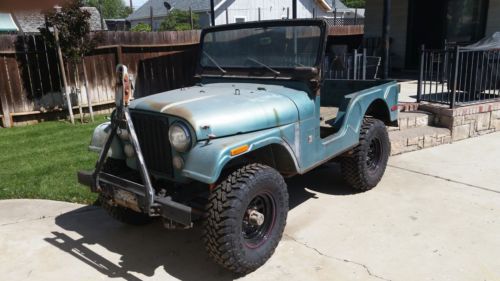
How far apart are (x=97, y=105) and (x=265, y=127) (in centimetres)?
743

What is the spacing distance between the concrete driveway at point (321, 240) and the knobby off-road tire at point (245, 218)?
8.4 inches

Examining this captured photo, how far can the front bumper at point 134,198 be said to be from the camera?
304 centimetres

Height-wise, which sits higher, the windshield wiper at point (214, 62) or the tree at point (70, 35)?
the tree at point (70, 35)

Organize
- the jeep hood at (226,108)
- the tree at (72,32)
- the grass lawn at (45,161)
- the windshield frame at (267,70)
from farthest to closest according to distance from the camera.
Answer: the tree at (72,32) → the grass lawn at (45,161) → the windshield frame at (267,70) → the jeep hood at (226,108)

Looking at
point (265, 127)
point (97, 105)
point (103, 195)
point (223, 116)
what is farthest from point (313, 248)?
point (97, 105)

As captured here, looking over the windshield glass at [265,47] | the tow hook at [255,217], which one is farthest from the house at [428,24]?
the tow hook at [255,217]

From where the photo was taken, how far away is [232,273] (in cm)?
340

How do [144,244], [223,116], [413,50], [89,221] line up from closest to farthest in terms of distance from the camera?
[223,116] < [144,244] < [89,221] < [413,50]

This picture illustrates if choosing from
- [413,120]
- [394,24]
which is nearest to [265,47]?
[413,120]

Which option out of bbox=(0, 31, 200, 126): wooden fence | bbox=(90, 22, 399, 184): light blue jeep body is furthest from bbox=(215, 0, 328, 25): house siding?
bbox=(90, 22, 399, 184): light blue jeep body

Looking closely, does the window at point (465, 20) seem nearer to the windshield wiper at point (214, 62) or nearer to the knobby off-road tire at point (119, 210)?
the windshield wiper at point (214, 62)

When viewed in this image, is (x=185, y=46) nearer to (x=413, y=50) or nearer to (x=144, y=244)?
(x=413, y=50)

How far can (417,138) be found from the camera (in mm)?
6828

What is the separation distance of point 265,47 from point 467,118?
4.72 m
